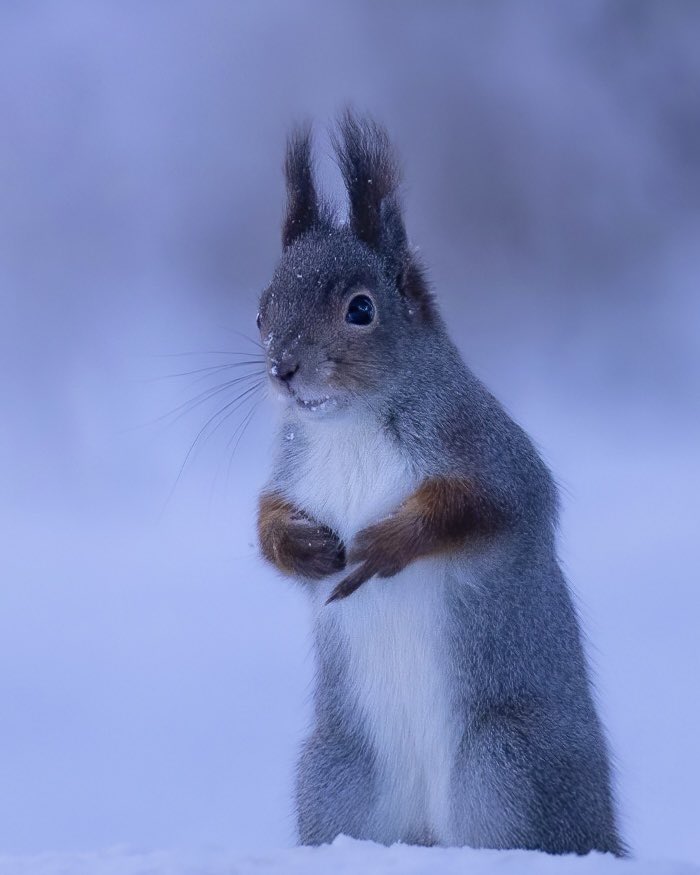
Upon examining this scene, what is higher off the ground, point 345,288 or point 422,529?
point 345,288

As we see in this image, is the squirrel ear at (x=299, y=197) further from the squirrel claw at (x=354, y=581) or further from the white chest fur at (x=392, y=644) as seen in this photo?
the squirrel claw at (x=354, y=581)

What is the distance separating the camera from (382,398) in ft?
6.18

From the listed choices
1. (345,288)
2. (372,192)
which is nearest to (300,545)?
(345,288)

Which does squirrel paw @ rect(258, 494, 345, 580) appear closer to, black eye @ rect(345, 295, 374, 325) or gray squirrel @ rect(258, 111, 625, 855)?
gray squirrel @ rect(258, 111, 625, 855)

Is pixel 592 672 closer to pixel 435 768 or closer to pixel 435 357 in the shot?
pixel 435 768

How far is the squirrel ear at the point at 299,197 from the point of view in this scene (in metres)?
2.05

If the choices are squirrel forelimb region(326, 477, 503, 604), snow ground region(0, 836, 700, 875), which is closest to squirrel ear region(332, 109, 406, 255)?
squirrel forelimb region(326, 477, 503, 604)

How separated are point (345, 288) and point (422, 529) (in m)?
0.37

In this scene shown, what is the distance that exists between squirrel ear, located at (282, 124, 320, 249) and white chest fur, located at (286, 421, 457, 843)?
0.33 m

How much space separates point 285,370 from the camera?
1.82 m

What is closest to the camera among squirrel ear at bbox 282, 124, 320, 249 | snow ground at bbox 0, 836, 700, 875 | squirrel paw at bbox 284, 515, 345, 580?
snow ground at bbox 0, 836, 700, 875

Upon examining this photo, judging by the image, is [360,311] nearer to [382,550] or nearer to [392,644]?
[382,550]

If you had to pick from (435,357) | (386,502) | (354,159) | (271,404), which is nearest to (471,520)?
(386,502)

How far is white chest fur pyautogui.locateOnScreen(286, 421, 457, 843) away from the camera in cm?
188
